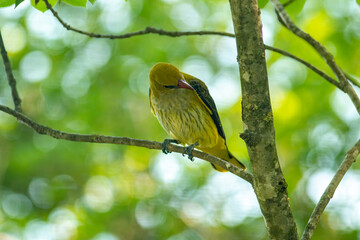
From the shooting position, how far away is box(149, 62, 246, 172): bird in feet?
13.1

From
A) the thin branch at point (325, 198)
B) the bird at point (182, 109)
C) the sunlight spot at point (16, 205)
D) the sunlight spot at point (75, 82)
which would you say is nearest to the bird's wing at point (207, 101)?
the bird at point (182, 109)

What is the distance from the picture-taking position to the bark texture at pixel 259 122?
6.28 ft

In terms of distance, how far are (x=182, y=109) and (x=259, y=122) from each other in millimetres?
2096

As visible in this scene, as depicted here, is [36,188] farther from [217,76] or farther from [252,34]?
[252,34]

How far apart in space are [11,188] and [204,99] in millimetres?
4156

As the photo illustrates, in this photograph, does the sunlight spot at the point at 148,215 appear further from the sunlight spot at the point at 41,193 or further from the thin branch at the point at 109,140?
the thin branch at the point at 109,140

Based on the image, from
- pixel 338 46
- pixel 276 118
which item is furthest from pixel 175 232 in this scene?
pixel 338 46

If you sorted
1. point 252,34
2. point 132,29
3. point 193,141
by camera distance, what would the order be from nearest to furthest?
1. point 252,34
2. point 193,141
3. point 132,29

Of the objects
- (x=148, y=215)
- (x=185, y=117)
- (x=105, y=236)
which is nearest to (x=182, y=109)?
(x=185, y=117)

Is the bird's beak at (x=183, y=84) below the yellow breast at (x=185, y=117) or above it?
above

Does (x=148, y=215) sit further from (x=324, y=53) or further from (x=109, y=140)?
(x=324, y=53)

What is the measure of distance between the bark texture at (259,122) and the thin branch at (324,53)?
24.3 inches

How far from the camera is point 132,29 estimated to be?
6.81m

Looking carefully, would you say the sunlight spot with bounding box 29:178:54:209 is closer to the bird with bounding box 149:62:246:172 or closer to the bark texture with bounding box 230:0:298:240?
the bird with bounding box 149:62:246:172
